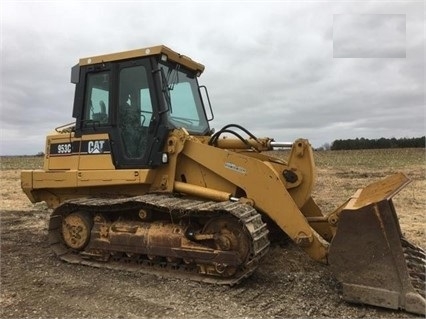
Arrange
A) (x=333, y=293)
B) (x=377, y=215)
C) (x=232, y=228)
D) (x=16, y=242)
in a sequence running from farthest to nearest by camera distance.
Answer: (x=16, y=242)
(x=232, y=228)
(x=333, y=293)
(x=377, y=215)

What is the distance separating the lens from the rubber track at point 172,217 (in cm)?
541

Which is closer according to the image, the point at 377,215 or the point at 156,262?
the point at 377,215

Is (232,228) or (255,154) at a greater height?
(255,154)

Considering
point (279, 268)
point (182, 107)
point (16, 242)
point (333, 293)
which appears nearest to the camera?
point (333, 293)

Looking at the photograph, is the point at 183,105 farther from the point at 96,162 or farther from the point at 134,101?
the point at 96,162

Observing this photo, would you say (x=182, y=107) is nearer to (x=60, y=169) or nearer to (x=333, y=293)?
(x=60, y=169)

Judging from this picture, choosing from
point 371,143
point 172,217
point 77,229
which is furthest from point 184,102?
point 371,143

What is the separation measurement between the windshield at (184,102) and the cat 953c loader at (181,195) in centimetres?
2

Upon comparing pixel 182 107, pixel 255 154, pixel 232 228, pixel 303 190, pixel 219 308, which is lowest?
pixel 219 308

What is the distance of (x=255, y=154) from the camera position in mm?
6938

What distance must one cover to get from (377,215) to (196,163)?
9.08 ft

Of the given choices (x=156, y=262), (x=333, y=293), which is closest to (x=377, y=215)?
(x=333, y=293)

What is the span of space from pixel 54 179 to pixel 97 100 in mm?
1533

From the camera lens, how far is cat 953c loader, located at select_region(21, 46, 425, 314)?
4809 mm
